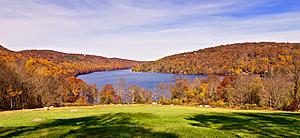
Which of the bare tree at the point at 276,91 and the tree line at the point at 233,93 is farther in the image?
the bare tree at the point at 276,91

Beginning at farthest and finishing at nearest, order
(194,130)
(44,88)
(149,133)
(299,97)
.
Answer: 1. (44,88)
2. (299,97)
3. (194,130)
4. (149,133)

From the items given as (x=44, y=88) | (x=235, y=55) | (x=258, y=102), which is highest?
(x=235, y=55)

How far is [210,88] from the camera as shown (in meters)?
98.2

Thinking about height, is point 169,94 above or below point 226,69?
below

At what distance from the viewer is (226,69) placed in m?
175

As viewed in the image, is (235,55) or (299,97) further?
(235,55)

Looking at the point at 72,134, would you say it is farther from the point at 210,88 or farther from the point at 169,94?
the point at 169,94

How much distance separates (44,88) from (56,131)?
6715cm

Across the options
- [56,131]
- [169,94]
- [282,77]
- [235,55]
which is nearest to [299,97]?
[282,77]

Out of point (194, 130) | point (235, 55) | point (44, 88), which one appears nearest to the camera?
point (194, 130)

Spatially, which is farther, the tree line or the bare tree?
the bare tree

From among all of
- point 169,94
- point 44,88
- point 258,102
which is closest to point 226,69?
point 169,94

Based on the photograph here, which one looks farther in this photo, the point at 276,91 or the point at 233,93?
the point at 233,93

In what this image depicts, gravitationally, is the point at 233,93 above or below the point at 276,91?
below
